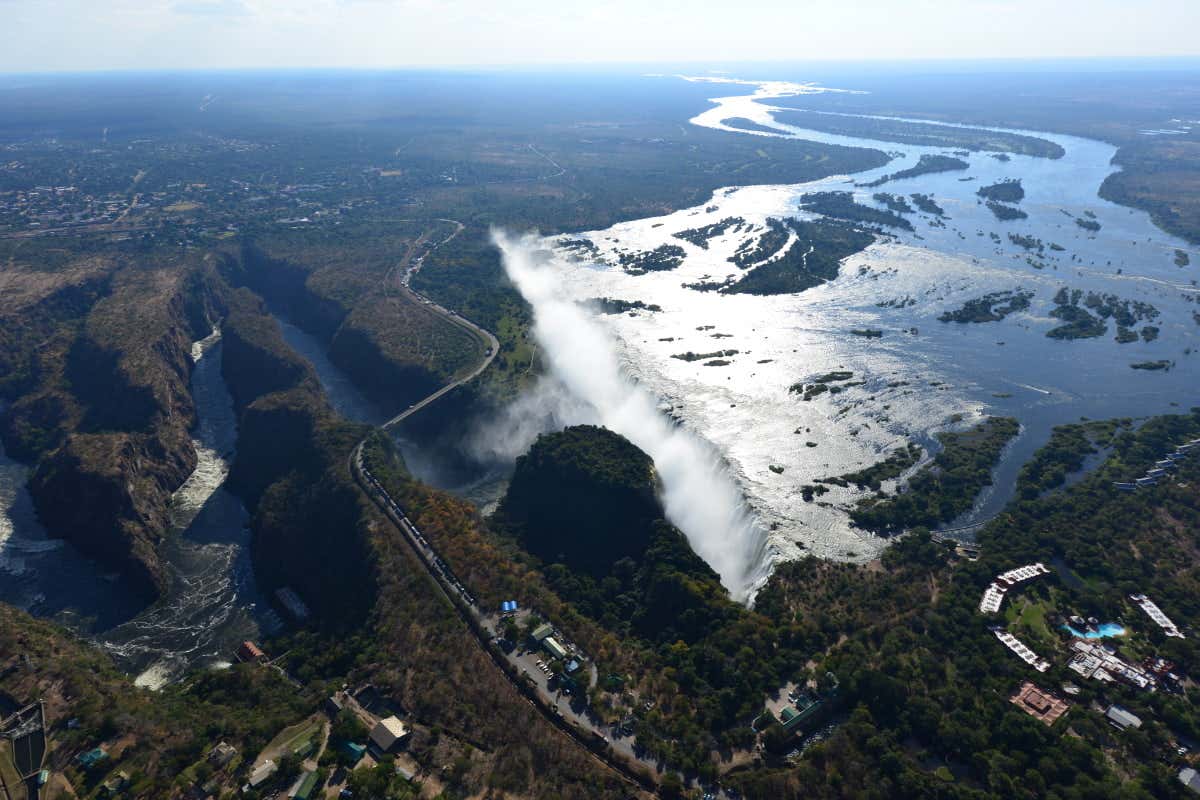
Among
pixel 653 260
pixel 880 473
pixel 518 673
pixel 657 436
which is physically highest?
pixel 653 260

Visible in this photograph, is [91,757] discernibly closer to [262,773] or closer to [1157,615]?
[262,773]

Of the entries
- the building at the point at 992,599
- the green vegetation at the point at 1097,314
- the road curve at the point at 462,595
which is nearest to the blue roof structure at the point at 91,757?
the road curve at the point at 462,595

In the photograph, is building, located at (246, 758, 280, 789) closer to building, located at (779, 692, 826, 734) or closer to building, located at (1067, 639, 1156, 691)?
building, located at (779, 692, 826, 734)

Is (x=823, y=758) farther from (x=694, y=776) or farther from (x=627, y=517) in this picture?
(x=627, y=517)

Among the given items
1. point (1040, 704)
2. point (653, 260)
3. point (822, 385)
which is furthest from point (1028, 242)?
point (1040, 704)

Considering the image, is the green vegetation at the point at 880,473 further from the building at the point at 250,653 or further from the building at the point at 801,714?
the building at the point at 250,653

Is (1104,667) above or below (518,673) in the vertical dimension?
below

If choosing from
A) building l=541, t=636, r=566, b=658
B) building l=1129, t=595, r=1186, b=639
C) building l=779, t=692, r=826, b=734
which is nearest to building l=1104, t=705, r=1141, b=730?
building l=1129, t=595, r=1186, b=639
